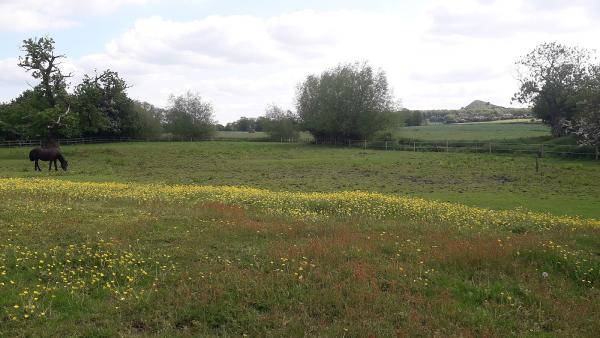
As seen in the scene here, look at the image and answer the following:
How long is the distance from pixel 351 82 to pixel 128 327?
3105 inches

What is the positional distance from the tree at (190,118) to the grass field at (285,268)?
3282 inches

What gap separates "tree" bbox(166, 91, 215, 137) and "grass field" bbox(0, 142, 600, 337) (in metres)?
83.4

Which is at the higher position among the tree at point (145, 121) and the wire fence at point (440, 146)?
the tree at point (145, 121)

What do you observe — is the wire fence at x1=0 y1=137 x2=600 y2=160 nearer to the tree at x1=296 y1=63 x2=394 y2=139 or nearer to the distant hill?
A: the tree at x1=296 y1=63 x2=394 y2=139

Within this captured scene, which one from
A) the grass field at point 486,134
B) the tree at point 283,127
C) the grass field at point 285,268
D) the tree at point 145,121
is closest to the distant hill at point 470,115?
the grass field at point 486,134

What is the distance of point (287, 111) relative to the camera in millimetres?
100250

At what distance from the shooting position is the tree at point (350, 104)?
8200 cm

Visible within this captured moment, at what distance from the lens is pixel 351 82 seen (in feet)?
275

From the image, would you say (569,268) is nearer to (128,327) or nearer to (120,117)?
(128,327)

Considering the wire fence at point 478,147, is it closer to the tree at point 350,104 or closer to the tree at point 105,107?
the tree at point 350,104

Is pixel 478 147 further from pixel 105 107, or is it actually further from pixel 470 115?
pixel 470 115

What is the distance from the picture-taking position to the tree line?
55031mm

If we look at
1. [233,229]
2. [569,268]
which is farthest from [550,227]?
[233,229]

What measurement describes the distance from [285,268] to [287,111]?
91.2 m
